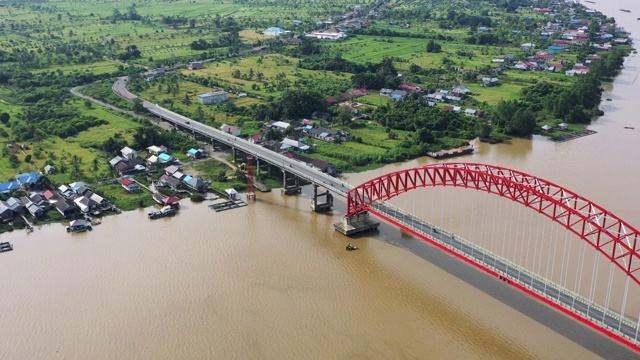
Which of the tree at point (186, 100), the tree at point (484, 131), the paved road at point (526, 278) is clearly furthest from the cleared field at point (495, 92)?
the paved road at point (526, 278)

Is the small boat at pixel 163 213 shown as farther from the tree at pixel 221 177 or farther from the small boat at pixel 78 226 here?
the tree at pixel 221 177

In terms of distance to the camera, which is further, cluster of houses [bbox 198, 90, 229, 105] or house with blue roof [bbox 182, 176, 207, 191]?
cluster of houses [bbox 198, 90, 229, 105]

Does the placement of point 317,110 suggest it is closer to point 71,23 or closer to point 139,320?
point 139,320

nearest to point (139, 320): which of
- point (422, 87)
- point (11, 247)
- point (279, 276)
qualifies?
point (279, 276)

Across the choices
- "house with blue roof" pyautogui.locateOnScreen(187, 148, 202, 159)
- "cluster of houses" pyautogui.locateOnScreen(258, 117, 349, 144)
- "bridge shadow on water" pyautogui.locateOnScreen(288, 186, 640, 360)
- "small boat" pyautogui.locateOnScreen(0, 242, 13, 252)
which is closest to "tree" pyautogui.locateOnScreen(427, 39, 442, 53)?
"cluster of houses" pyautogui.locateOnScreen(258, 117, 349, 144)

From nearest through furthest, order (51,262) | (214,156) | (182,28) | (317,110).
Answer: (51,262), (214,156), (317,110), (182,28)

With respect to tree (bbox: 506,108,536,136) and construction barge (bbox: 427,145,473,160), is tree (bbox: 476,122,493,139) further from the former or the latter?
construction barge (bbox: 427,145,473,160)
